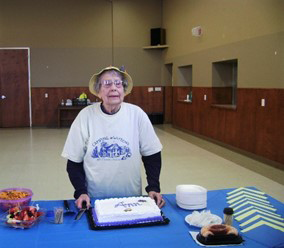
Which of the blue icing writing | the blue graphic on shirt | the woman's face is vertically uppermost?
the woman's face

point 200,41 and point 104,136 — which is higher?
point 200,41

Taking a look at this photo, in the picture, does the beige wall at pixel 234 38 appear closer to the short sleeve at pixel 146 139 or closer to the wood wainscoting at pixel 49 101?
the wood wainscoting at pixel 49 101

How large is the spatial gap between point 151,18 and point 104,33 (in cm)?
171

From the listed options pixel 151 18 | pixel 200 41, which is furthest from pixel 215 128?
pixel 151 18

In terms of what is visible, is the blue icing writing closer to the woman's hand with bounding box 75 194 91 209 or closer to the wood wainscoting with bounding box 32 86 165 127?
the woman's hand with bounding box 75 194 91 209

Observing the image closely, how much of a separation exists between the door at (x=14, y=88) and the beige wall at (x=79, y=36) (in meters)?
0.26

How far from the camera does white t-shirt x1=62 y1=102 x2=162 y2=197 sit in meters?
2.37

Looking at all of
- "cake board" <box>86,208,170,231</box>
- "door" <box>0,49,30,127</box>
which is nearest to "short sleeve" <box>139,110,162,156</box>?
"cake board" <box>86,208,170,231</box>

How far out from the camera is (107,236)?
1.73 meters

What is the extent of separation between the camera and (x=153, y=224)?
1.86 m

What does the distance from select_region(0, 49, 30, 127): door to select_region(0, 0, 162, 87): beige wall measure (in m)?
0.26

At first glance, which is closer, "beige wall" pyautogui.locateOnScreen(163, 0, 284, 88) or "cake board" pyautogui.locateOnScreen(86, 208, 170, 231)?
"cake board" pyautogui.locateOnScreen(86, 208, 170, 231)

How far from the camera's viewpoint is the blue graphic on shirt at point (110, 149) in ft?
7.74

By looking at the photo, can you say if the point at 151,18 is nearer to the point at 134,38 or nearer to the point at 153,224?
the point at 134,38
